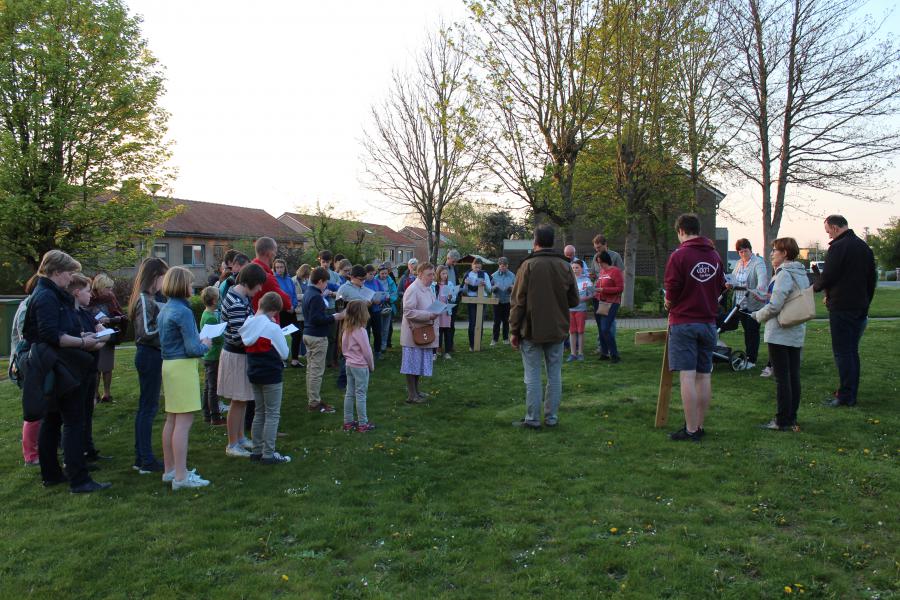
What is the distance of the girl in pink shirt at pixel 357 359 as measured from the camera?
6945 mm

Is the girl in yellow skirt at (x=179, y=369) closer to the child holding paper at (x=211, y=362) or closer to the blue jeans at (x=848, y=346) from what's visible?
the child holding paper at (x=211, y=362)

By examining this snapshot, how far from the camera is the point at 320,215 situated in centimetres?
4703

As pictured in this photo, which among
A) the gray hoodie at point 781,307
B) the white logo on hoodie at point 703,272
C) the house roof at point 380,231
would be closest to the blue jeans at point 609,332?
the gray hoodie at point 781,307

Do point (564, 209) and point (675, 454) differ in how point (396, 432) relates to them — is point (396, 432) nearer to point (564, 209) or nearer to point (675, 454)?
point (675, 454)

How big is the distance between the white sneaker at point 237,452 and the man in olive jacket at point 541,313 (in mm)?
3057

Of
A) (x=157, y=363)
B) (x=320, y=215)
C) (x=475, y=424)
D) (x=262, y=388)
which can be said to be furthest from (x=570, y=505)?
(x=320, y=215)

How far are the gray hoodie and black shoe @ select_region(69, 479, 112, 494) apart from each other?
6611 millimetres

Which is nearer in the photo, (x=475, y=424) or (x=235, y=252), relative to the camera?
(x=475, y=424)

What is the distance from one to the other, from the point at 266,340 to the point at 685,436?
434cm

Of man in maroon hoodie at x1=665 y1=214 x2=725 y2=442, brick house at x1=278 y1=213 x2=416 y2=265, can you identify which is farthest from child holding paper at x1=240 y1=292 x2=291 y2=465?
brick house at x1=278 y1=213 x2=416 y2=265

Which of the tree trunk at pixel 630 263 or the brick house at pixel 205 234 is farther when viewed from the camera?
the brick house at pixel 205 234

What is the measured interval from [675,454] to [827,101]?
76.9 feet

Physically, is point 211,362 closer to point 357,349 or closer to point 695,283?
point 357,349

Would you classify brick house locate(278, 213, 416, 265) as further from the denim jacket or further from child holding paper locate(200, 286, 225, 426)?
the denim jacket
